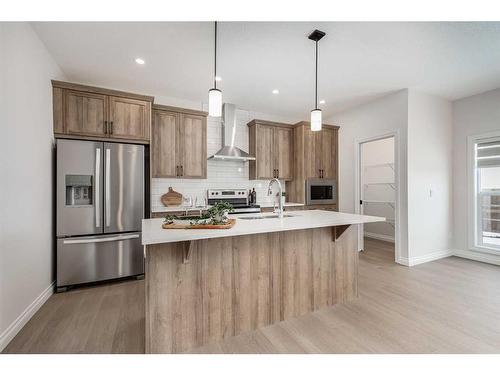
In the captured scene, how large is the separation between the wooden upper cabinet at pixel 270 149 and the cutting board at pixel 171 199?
1413 mm

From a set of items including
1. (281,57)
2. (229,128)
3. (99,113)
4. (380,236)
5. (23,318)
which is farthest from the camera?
(380,236)

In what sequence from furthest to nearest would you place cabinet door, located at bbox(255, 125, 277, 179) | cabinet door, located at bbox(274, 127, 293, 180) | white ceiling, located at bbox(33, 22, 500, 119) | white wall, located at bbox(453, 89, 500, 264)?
cabinet door, located at bbox(274, 127, 293, 180), cabinet door, located at bbox(255, 125, 277, 179), white wall, located at bbox(453, 89, 500, 264), white ceiling, located at bbox(33, 22, 500, 119)

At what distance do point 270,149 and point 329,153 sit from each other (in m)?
1.25

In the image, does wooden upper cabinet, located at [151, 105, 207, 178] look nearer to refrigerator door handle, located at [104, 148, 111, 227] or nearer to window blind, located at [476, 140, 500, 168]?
refrigerator door handle, located at [104, 148, 111, 227]

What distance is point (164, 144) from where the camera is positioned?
3.53 m

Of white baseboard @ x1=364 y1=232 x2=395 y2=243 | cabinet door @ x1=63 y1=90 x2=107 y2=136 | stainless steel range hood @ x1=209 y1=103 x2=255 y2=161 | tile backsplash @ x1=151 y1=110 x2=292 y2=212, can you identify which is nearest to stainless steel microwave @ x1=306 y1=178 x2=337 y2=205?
tile backsplash @ x1=151 y1=110 x2=292 y2=212

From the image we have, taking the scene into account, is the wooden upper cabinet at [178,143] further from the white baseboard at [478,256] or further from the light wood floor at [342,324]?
the white baseboard at [478,256]

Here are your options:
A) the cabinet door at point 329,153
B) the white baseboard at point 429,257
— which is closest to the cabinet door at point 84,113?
the cabinet door at point 329,153

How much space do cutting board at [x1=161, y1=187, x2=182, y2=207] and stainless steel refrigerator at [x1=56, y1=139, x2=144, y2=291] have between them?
0.72 meters

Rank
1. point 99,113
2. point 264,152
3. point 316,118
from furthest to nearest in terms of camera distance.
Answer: point 264,152, point 99,113, point 316,118

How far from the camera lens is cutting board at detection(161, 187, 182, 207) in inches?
148

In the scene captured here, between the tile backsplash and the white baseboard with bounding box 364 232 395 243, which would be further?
the white baseboard with bounding box 364 232 395 243

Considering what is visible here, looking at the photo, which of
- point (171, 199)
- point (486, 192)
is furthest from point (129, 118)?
point (486, 192)

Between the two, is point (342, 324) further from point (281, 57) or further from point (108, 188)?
point (108, 188)
